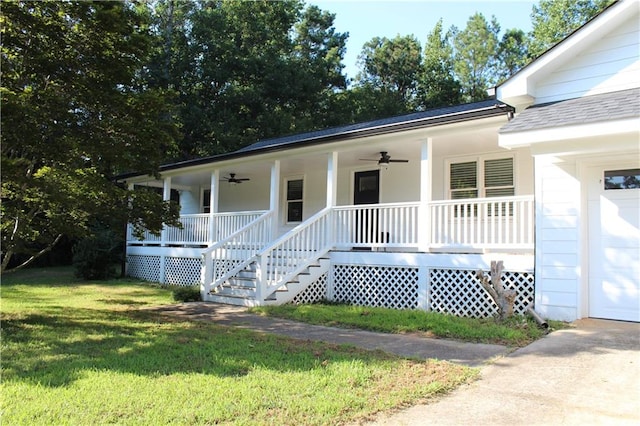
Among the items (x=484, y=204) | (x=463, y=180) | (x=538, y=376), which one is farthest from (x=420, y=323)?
(x=463, y=180)

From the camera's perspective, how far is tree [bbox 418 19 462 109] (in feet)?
108

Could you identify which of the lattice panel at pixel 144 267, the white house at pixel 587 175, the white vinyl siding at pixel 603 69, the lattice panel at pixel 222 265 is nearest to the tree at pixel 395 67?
A: the lattice panel at pixel 144 267

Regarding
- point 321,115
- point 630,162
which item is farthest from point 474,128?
point 321,115

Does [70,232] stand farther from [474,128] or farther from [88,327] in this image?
[474,128]

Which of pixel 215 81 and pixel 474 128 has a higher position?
pixel 215 81

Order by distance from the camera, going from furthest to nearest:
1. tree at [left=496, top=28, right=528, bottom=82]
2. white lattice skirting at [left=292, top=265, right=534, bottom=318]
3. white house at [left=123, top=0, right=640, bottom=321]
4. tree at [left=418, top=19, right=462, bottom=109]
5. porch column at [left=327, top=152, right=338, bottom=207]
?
1. tree at [left=496, top=28, right=528, bottom=82]
2. tree at [left=418, top=19, right=462, bottom=109]
3. porch column at [left=327, top=152, right=338, bottom=207]
4. white lattice skirting at [left=292, top=265, right=534, bottom=318]
5. white house at [left=123, top=0, right=640, bottom=321]

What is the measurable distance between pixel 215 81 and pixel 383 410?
2840cm

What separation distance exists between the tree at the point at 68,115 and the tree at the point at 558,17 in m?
28.3

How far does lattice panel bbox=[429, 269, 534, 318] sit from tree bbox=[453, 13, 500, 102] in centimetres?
2983

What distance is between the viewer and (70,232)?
8047mm

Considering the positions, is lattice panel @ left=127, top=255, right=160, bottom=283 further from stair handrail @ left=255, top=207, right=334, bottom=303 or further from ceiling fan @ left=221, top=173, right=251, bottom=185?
stair handrail @ left=255, top=207, right=334, bottom=303

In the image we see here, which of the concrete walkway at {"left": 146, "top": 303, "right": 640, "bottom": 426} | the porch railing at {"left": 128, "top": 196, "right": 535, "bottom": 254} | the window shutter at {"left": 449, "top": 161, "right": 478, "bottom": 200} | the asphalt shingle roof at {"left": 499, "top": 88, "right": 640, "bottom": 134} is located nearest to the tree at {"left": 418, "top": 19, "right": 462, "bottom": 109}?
the window shutter at {"left": 449, "top": 161, "right": 478, "bottom": 200}

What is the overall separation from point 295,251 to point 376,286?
2.13m

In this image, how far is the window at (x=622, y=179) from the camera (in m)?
7.26
